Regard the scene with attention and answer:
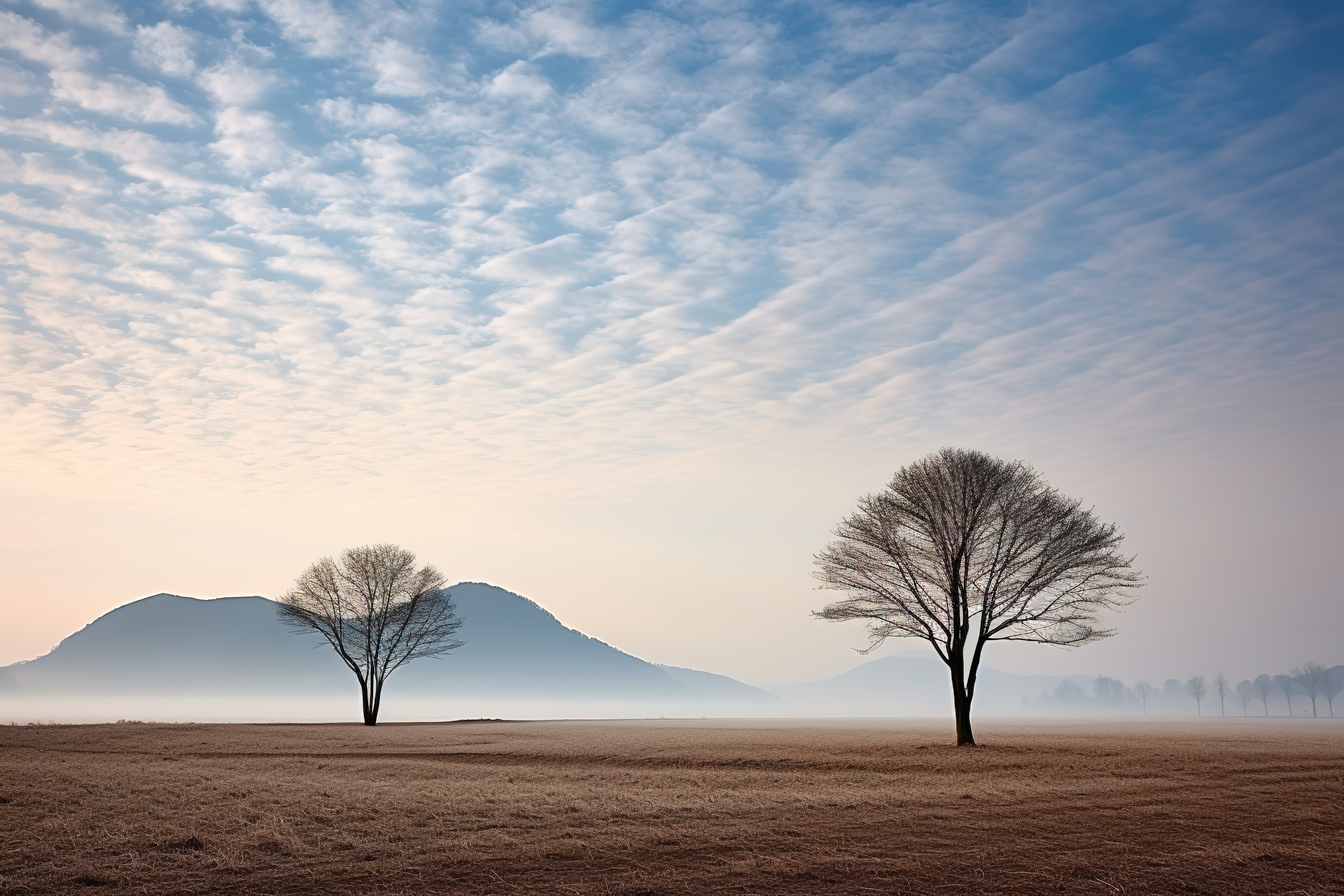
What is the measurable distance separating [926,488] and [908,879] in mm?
29513

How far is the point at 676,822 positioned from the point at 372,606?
5659 centimetres

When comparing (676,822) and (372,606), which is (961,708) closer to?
(676,822)

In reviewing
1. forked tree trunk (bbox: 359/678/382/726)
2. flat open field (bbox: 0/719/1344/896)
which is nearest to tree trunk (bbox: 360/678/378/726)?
forked tree trunk (bbox: 359/678/382/726)

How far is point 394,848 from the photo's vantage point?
606 inches

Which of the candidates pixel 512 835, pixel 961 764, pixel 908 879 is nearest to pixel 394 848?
pixel 512 835

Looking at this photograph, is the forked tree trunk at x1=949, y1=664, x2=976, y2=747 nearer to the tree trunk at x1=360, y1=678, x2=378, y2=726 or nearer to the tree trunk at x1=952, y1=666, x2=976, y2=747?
the tree trunk at x1=952, y1=666, x2=976, y2=747

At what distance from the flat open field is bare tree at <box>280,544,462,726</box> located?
105ft

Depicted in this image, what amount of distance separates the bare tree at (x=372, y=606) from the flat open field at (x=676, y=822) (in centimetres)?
3211

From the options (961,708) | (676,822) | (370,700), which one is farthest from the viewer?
(370,700)

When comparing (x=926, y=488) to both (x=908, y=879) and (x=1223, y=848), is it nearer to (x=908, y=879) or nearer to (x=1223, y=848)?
(x=1223, y=848)

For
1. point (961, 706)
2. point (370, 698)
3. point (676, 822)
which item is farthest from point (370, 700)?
point (676, 822)

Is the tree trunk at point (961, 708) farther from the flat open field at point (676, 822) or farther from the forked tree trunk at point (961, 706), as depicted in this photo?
the flat open field at point (676, 822)

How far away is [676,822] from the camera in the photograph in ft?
58.1

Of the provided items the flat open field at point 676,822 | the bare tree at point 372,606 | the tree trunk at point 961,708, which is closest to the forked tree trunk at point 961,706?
the tree trunk at point 961,708
